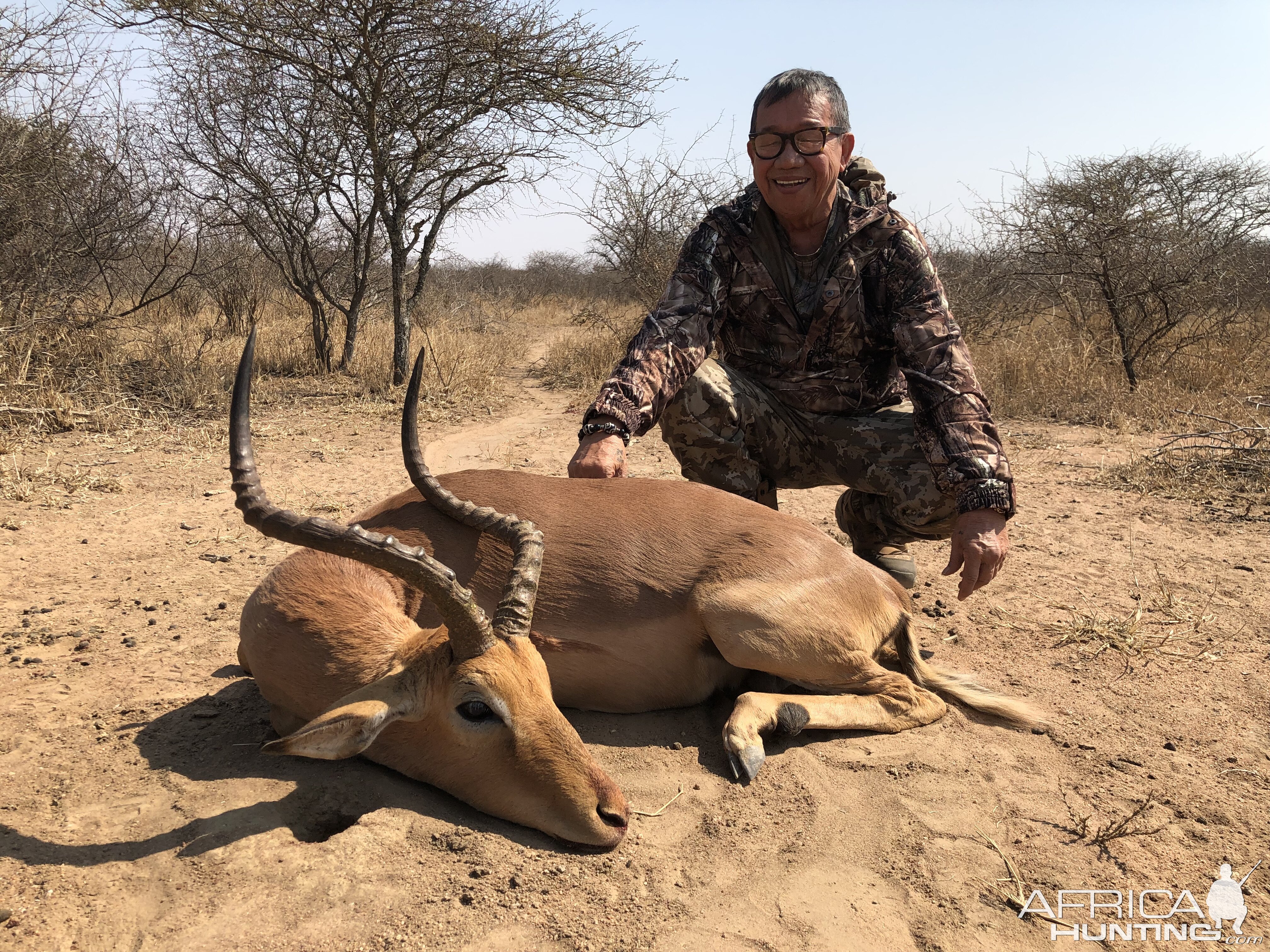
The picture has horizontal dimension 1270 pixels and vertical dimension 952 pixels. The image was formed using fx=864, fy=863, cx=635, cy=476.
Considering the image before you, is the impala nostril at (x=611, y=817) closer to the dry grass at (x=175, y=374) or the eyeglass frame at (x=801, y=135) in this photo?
the eyeglass frame at (x=801, y=135)

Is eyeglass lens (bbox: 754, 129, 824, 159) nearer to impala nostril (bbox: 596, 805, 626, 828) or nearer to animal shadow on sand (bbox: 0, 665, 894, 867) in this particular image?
animal shadow on sand (bbox: 0, 665, 894, 867)

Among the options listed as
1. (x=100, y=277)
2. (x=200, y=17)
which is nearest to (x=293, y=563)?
(x=200, y=17)

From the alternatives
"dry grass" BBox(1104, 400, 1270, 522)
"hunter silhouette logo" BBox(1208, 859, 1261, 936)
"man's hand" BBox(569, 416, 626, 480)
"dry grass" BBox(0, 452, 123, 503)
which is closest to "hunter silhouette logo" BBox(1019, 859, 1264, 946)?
"hunter silhouette logo" BBox(1208, 859, 1261, 936)

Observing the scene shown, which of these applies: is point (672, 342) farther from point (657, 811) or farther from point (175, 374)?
point (175, 374)

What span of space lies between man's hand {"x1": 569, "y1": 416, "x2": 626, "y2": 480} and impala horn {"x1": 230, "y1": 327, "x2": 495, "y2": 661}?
4.35 ft

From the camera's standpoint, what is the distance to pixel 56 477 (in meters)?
5.95

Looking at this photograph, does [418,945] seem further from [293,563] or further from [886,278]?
[886,278]

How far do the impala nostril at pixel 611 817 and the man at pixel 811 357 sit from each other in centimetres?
160

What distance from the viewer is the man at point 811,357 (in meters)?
4.02

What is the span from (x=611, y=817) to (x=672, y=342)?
2441 mm

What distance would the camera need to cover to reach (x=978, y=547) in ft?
→ 11.1

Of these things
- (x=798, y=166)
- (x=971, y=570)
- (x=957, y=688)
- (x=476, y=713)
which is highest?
(x=798, y=166)

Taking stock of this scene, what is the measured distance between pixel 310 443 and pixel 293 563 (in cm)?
511

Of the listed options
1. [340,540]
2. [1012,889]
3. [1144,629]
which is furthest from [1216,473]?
[340,540]
